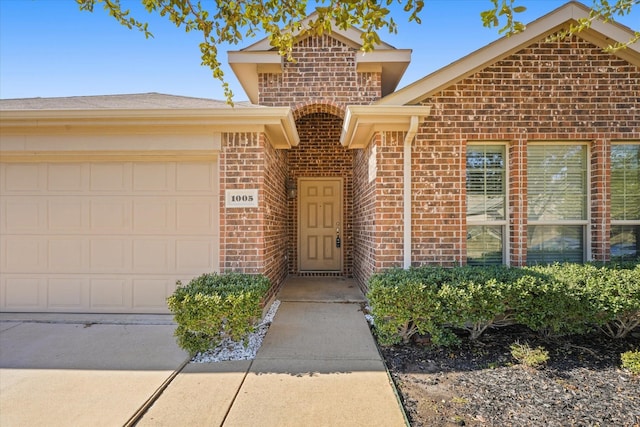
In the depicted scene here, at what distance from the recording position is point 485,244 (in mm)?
4762

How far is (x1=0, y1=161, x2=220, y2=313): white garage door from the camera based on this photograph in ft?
15.9

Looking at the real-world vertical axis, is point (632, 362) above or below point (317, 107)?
below

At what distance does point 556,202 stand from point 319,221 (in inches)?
190

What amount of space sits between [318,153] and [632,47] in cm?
566

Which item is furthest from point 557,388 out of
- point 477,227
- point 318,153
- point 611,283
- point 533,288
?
point 318,153

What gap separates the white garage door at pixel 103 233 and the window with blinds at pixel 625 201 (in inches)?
235

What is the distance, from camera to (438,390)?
9.45ft

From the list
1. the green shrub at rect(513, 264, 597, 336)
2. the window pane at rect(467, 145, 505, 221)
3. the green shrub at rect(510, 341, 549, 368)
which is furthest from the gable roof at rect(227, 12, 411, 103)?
the green shrub at rect(510, 341, 549, 368)

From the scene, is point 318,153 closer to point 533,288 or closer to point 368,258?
point 368,258

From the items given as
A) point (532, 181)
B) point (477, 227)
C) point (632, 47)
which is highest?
point (632, 47)

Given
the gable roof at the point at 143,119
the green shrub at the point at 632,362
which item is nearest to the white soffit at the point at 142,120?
the gable roof at the point at 143,119

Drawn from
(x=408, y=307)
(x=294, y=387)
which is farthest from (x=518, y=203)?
(x=294, y=387)

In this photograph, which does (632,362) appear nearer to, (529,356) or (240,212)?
(529,356)

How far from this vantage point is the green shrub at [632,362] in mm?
3142
